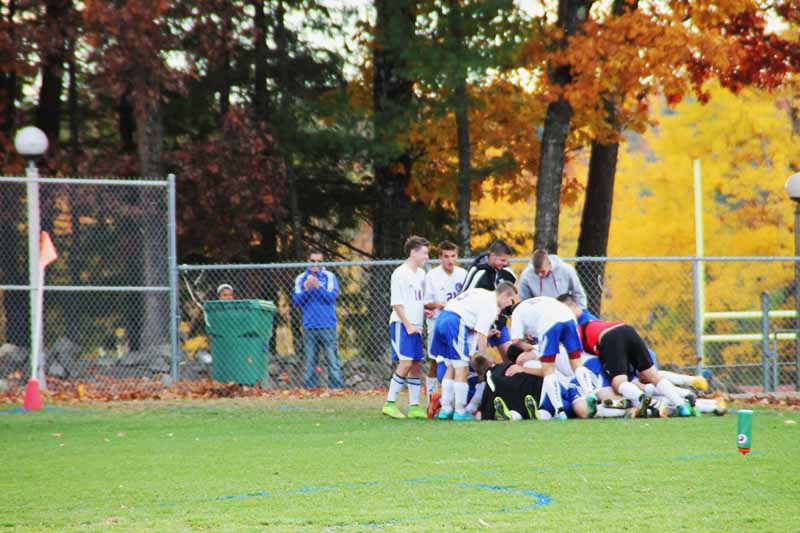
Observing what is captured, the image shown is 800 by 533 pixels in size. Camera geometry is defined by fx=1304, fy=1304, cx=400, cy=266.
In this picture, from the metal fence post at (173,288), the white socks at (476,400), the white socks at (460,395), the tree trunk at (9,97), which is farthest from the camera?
the tree trunk at (9,97)

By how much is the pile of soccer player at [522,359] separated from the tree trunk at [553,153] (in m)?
6.48

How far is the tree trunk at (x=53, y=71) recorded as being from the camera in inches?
878

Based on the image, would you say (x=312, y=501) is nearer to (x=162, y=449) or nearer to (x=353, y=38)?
(x=162, y=449)

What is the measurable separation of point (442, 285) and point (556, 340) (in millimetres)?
2464

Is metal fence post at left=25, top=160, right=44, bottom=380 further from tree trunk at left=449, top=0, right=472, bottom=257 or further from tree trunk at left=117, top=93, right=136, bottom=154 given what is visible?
tree trunk at left=117, top=93, right=136, bottom=154

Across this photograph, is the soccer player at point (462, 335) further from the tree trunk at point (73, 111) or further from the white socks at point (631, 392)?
the tree trunk at point (73, 111)

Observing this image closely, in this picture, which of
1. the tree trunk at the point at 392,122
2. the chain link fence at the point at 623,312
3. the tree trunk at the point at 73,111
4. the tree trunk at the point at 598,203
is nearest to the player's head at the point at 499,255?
the chain link fence at the point at 623,312

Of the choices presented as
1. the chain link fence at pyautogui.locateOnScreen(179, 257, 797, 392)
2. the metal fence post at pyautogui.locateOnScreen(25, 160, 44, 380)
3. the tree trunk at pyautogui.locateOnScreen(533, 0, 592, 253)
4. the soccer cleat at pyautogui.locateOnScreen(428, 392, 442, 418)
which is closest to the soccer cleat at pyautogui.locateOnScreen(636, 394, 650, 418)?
the soccer cleat at pyautogui.locateOnScreen(428, 392, 442, 418)

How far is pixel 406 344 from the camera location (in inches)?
549

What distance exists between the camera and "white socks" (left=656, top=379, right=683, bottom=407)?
43.5ft

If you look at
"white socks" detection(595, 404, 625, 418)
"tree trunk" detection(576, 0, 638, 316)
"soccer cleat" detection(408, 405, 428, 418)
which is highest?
"tree trunk" detection(576, 0, 638, 316)

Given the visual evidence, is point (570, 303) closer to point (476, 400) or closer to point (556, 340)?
point (556, 340)

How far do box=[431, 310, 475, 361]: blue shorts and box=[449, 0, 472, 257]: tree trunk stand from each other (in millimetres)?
7564

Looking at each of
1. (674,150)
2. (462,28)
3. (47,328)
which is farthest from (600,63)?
(674,150)
